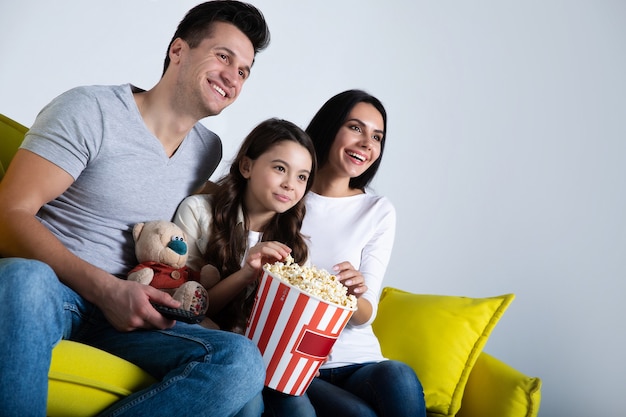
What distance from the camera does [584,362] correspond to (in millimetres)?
3346

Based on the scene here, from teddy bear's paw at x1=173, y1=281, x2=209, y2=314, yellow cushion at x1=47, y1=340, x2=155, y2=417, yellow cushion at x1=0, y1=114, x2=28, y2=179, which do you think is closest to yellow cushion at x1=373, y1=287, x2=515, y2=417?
teddy bear's paw at x1=173, y1=281, x2=209, y2=314

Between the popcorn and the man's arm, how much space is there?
0.29 metres

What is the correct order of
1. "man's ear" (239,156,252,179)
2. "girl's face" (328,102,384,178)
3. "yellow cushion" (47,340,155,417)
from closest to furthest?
"yellow cushion" (47,340,155,417) → "man's ear" (239,156,252,179) → "girl's face" (328,102,384,178)

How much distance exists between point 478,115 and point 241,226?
2.04 metres

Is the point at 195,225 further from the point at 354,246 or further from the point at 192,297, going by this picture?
the point at 354,246

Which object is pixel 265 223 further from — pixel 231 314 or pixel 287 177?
pixel 231 314

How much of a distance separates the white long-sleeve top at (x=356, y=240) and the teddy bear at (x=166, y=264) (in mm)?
519

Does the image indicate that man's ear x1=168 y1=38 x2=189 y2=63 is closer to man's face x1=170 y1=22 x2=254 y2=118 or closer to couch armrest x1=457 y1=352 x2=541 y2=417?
man's face x1=170 y1=22 x2=254 y2=118

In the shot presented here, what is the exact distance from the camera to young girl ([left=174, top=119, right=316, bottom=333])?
6.59ft

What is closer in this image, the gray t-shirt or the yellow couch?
the gray t-shirt

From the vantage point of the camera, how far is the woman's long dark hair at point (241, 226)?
202cm

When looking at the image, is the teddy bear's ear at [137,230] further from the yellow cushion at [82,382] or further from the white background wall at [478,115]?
the white background wall at [478,115]

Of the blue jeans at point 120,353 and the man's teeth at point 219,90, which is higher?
the man's teeth at point 219,90

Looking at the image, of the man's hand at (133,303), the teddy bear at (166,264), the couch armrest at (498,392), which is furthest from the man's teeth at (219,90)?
the couch armrest at (498,392)
